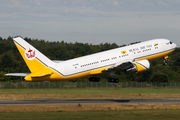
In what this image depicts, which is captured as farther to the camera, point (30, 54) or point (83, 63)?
point (30, 54)

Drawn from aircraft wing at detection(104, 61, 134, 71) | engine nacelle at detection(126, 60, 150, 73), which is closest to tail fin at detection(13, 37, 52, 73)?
aircraft wing at detection(104, 61, 134, 71)

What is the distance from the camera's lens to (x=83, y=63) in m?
57.9

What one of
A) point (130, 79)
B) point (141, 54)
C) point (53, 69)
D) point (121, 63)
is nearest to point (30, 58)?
point (53, 69)

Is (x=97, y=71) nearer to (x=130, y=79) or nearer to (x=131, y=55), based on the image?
(x=131, y=55)

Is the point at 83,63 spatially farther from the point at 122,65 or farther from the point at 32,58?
the point at 32,58

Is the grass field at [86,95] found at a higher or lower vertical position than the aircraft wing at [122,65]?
lower

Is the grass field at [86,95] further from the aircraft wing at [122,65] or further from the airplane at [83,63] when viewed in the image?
the airplane at [83,63]

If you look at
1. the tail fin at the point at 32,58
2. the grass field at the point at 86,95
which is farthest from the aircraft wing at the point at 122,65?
the grass field at the point at 86,95

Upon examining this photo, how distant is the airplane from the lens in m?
57.6

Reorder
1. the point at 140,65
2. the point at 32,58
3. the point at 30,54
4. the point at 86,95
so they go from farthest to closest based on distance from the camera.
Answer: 1. the point at 86,95
2. the point at 140,65
3. the point at 30,54
4. the point at 32,58

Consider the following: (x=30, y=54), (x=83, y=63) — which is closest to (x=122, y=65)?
(x=83, y=63)

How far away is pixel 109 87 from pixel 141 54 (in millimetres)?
48612

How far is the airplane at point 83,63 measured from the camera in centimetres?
5756

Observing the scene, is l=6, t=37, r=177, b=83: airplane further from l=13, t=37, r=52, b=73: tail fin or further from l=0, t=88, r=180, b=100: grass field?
l=0, t=88, r=180, b=100: grass field
